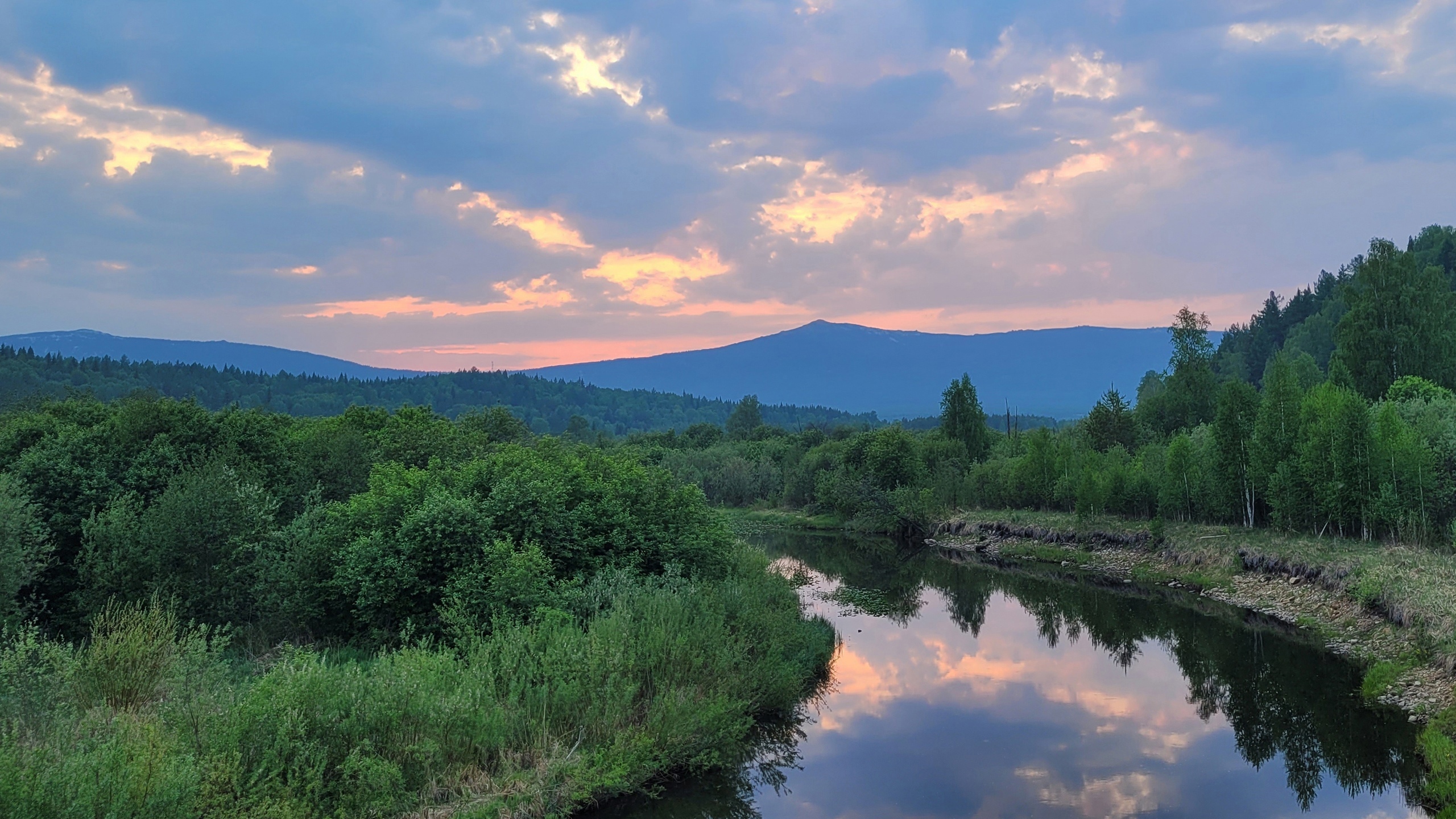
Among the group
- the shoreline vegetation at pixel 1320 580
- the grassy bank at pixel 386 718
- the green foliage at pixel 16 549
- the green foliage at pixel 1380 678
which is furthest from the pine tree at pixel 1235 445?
the green foliage at pixel 16 549

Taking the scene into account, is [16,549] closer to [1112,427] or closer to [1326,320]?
[1112,427]

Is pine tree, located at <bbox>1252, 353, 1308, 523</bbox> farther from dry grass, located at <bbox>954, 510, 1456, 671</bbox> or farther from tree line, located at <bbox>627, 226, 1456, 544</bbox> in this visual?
dry grass, located at <bbox>954, 510, 1456, 671</bbox>

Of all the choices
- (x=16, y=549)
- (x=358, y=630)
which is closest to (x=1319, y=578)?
(x=358, y=630)

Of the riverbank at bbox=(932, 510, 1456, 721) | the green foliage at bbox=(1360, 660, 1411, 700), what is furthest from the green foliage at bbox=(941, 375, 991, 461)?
the green foliage at bbox=(1360, 660, 1411, 700)

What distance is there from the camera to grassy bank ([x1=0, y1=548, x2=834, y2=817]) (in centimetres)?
1081

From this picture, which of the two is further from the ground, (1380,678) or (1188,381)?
(1188,381)

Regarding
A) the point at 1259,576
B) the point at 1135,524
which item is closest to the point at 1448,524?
the point at 1259,576

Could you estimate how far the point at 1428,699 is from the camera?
63.5 ft

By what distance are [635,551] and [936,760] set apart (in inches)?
381

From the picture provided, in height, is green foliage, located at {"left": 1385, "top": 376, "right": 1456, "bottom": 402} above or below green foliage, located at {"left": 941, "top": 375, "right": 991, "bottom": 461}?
above

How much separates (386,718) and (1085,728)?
57.9 ft

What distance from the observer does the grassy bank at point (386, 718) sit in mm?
10812

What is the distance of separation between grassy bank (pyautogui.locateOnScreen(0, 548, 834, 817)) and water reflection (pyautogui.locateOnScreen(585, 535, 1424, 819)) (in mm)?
1684

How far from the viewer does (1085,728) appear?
2214 centimetres
